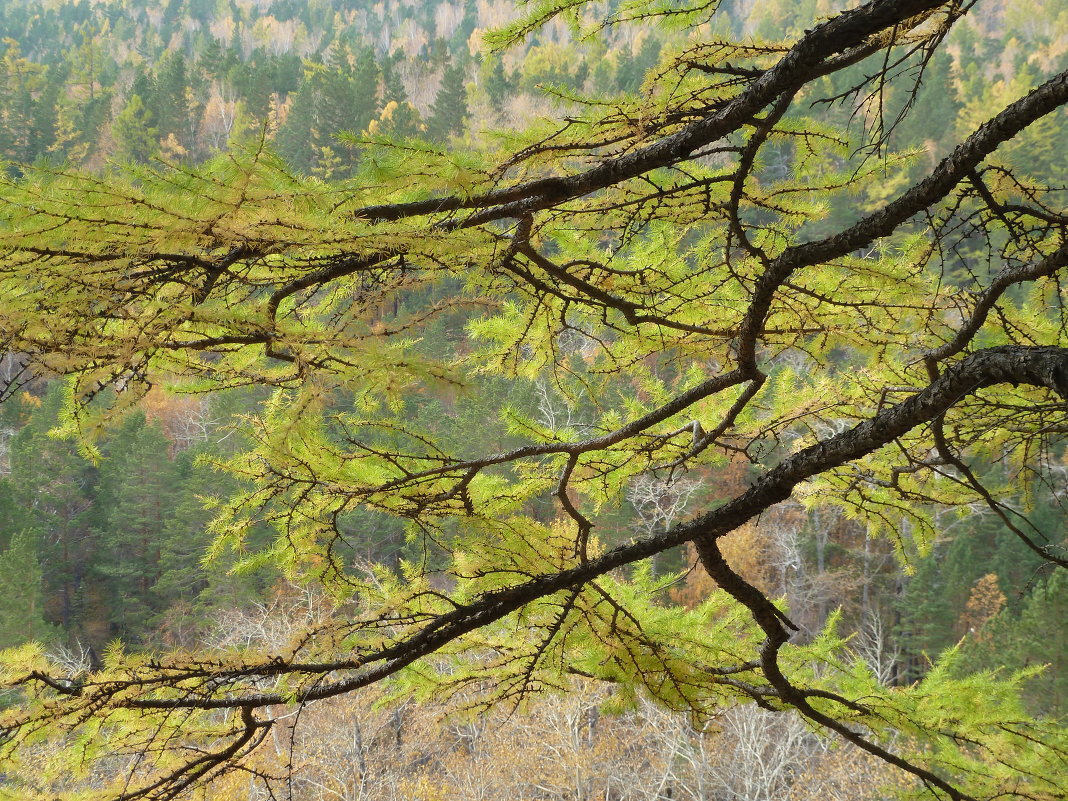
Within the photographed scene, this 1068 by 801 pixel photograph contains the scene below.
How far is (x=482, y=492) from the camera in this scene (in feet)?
9.09

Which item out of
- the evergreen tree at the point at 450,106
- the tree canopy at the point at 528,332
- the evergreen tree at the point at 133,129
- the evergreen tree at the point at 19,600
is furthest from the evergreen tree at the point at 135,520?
the tree canopy at the point at 528,332

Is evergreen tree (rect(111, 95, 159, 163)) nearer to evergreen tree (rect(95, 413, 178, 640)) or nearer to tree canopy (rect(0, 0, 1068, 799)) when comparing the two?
evergreen tree (rect(95, 413, 178, 640))

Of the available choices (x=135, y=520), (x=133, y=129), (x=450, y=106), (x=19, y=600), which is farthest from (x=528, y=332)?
(x=133, y=129)

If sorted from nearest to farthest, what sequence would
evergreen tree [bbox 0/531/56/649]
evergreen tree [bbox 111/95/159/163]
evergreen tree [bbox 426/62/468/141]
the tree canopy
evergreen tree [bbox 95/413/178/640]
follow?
the tree canopy, evergreen tree [bbox 0/531/56/649], evergreen tree [bbox 95/413/178/640], evergreen tree [bbox 111/95/159/163], evergreen tree [bbox 426/62/468/141]

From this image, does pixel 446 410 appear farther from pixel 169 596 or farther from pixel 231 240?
pixel 231 240

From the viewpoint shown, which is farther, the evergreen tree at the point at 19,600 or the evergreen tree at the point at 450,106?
the evergreen tree at the point at 450,106

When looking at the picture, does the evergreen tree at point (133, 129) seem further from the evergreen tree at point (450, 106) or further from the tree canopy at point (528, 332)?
the tree canopy at point (528, 332)

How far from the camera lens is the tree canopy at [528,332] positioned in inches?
52.4

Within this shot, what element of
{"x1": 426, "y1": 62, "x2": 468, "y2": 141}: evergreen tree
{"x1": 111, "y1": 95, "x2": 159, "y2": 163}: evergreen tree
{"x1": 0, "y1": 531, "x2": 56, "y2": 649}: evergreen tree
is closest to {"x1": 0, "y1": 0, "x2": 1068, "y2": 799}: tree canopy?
{"x1": 0, "y1": 531, "x2": 56, "y2": 649}: evergreen tree

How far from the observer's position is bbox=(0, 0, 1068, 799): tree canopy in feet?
4.37

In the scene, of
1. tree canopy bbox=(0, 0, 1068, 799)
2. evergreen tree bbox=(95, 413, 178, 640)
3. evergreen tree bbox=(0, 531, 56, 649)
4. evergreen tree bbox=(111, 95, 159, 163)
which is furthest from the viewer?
evergreen tree bbox=(111, 95, 159, 163)

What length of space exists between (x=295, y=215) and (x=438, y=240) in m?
0.27

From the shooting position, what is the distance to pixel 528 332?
3021 mm

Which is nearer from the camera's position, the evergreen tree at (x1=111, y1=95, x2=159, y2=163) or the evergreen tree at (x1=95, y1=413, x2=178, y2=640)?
the evergreen tree at (x1=95, y1=413, x2=178, y2=640)
